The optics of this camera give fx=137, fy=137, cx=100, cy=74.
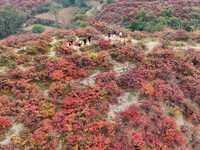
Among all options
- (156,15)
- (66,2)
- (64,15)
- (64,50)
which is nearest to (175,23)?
(156,15)

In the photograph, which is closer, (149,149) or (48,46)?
(149,149)

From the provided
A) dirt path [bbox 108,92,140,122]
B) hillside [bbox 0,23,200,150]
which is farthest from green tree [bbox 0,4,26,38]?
dirt path [bbox 108,92,140,122]

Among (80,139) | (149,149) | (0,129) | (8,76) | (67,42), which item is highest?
(67,42)

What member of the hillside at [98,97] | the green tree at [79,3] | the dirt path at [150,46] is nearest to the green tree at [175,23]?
the dirt path at [150,46]

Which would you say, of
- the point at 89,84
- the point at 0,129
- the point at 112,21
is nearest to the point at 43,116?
the point at 0,129

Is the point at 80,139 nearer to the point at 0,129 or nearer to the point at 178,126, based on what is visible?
the point at 0,129

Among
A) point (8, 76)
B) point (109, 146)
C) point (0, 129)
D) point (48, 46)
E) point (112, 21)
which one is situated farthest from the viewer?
→ point (112, 21)
